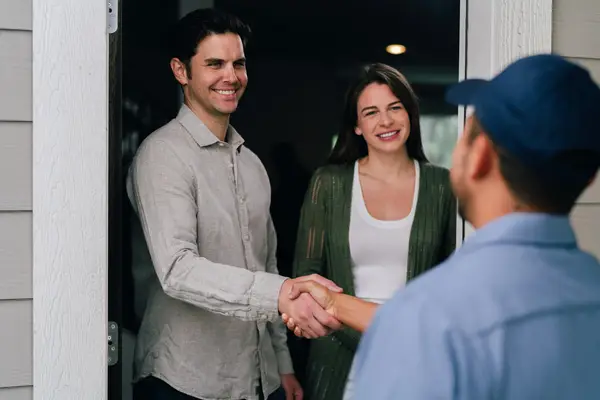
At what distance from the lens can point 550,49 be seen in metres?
2.08

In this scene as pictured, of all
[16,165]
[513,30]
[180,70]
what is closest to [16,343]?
[16,165]

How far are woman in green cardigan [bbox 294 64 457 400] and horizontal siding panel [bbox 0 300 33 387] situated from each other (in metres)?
0.91

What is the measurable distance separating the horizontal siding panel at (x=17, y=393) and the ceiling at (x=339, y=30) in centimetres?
182

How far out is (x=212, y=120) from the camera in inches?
89.0

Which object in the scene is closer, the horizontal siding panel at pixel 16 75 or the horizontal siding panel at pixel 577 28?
the horizontal siding panel at pixel 16 75

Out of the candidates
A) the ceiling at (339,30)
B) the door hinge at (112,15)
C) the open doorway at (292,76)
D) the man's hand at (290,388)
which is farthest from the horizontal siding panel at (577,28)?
the man's hand at (290,388)

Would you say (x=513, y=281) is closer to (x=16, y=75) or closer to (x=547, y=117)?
(x=547, y=117)

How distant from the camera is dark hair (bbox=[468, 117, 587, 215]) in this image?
95 cm

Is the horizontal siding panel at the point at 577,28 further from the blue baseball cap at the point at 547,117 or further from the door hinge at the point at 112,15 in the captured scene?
the blue baseball cap at the point at 547,117

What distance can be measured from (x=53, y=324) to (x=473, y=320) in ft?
3.67

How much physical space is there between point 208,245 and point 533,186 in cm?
125

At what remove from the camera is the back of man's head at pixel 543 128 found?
3.04ft

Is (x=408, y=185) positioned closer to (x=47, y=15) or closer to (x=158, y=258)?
(x=158, y=258)

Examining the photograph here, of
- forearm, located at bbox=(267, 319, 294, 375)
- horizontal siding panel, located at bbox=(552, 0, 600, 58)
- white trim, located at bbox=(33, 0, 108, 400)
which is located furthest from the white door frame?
horizontal siding panel, located at bbox=(552, 0, 600, 58)
